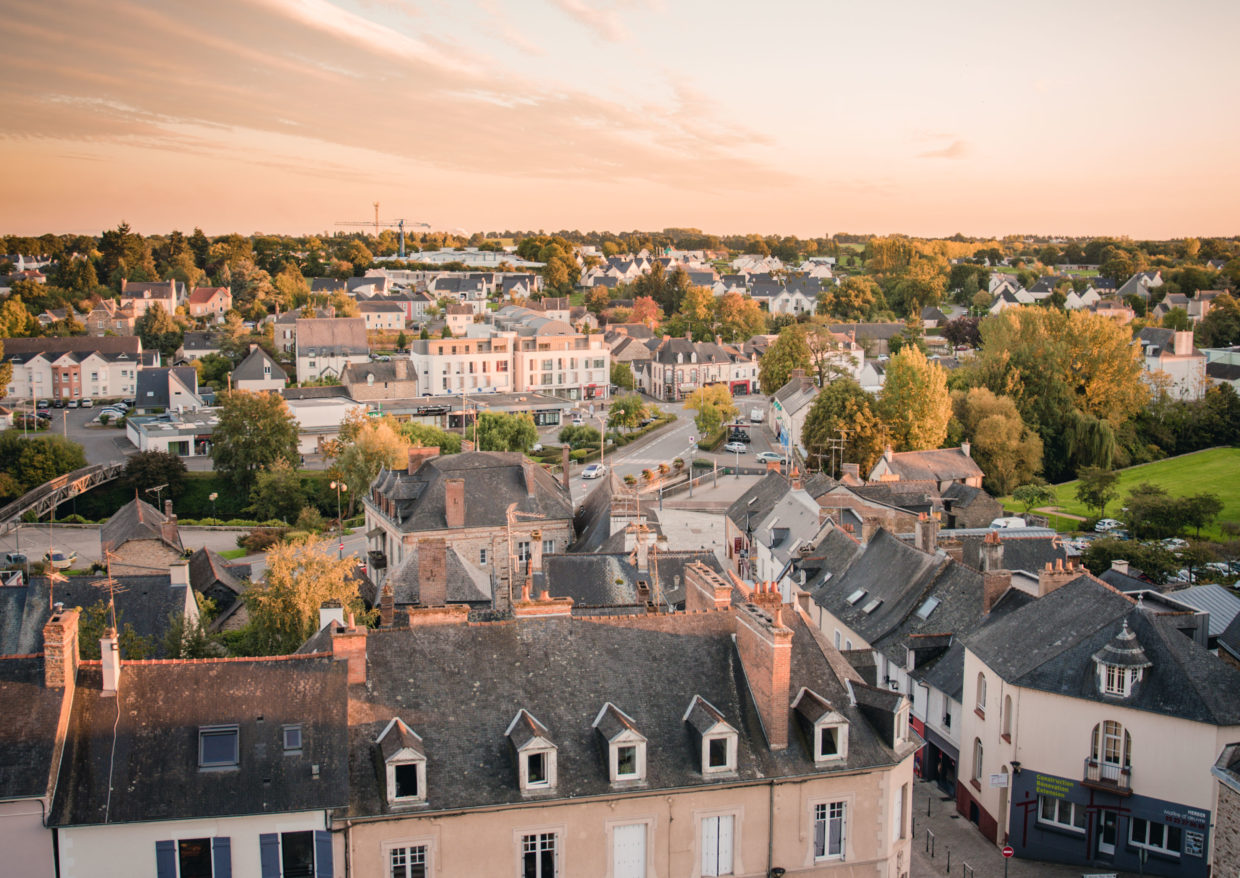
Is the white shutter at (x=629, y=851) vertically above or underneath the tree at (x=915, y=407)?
underneath

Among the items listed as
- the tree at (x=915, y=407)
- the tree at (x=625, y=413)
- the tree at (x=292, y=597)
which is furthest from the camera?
the tree at (x=625, y=413)

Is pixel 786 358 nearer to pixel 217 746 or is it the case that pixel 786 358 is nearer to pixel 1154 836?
pixel 1154 836

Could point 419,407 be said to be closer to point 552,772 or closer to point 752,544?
point 752,544

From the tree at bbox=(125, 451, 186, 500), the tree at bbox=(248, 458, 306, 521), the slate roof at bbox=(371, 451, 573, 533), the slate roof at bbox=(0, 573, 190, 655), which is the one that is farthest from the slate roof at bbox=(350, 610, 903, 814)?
the tree at bbox=(125, 451, 186, 500)

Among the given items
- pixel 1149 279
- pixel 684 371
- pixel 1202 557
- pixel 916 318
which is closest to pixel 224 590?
pixel 1202 557

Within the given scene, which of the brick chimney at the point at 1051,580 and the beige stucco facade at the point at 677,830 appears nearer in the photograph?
the beige stucco facade at the point at 677,830

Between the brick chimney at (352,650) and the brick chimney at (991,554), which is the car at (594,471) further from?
the brick chimney at (352,650)

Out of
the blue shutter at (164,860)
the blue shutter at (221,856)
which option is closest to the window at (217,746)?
the blue shutter at (221,856)
